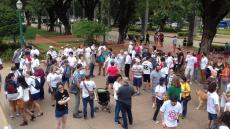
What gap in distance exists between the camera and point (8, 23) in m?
24.8

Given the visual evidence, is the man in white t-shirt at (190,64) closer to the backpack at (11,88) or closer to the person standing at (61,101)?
the person standing at (61,101)

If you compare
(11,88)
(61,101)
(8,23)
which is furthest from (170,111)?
(8,23)

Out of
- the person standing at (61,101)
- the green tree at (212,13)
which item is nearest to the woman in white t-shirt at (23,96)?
the person standing at (61,101)

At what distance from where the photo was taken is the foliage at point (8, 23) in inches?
958

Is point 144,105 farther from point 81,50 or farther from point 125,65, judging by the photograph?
point 81,50

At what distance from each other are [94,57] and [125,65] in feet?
10.2

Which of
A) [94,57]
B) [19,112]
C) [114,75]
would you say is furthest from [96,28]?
[19,112]

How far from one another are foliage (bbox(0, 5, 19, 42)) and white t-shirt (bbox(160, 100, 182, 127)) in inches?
736

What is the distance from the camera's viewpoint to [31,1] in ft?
136

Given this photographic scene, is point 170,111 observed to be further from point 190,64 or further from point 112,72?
point 190,64

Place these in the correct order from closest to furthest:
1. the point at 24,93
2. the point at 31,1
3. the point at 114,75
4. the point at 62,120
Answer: the point at 62,120 → the point at 24,93 → the point at 114,75 → the point at 31,1

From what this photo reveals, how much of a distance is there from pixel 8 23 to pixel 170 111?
1935 cm

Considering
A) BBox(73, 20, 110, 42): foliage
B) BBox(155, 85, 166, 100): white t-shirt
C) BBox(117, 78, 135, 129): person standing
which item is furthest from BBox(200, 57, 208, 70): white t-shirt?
BBox(73, 20, 110, 42): foliage

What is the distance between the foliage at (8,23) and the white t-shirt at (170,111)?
1868 centimetres
